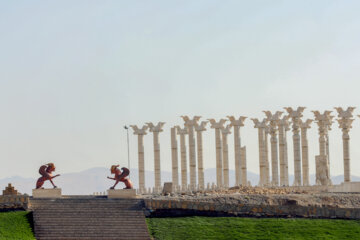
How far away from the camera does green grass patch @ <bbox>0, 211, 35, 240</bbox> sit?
53219 mm

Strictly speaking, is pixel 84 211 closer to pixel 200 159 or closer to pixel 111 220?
pixel 111 220

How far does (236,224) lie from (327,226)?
5.35 metres

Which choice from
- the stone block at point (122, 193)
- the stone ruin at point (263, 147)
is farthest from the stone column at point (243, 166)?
the stone block at point (122, 193)

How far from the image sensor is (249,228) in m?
55.1

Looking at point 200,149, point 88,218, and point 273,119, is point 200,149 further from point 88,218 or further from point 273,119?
point 88,218

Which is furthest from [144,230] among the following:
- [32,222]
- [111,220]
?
[32,222]

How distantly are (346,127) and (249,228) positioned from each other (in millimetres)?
32313

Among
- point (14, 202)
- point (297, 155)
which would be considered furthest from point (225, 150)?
point (14, 202)

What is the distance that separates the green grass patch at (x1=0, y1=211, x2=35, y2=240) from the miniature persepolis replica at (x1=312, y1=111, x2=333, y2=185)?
36.2m

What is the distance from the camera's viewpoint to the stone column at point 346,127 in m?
83.9

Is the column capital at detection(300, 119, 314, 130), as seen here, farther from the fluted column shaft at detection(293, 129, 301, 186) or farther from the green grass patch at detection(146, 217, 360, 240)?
the green grass patch at detection(146, 217, 360, 240)

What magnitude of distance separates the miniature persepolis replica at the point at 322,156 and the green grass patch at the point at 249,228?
28.3 metres

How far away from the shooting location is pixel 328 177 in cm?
8594

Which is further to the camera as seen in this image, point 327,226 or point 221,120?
point 221,120
